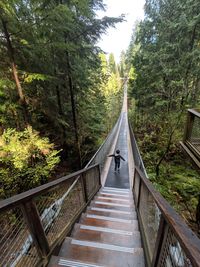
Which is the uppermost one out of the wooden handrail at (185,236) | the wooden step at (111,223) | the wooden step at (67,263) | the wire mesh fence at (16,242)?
the wooden handrail at (185,236)

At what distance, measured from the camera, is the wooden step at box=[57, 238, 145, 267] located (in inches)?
74.0

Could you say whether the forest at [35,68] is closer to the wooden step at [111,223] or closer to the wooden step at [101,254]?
the wooden step at [111,223]

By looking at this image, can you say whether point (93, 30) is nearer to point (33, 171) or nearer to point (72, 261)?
point (33, 171)

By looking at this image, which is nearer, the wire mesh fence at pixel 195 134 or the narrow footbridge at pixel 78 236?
the narrow footbridge at pixel 78 236

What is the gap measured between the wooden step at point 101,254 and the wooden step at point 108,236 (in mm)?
260

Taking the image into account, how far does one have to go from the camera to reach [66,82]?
24.3 ft

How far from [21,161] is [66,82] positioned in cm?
429

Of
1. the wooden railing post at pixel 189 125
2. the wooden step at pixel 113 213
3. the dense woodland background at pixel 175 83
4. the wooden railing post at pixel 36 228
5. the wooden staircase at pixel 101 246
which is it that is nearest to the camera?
the wooden railing post at pixel 36 228

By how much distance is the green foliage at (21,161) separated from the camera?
4.77 metres

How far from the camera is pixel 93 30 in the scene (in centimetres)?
669

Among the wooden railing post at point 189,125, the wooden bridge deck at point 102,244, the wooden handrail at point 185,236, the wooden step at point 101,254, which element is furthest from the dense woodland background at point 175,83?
the wooden handrail at point 185,236

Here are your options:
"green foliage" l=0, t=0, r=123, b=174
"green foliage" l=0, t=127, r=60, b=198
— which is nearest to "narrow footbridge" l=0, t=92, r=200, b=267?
"green foliage" l=0, t=127, r=60, b=198

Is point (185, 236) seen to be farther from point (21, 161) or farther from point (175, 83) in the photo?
point (175, 83)

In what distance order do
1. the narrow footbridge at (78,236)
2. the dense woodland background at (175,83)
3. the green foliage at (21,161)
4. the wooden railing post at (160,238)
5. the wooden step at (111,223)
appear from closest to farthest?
1. the narrow footbridge at (78,236)
2. the wooden railing post at (160,238)
3. the wooden step at (111,223)
4. the green foliage at (21,161)
5. the dense woodland background at (175,83)
